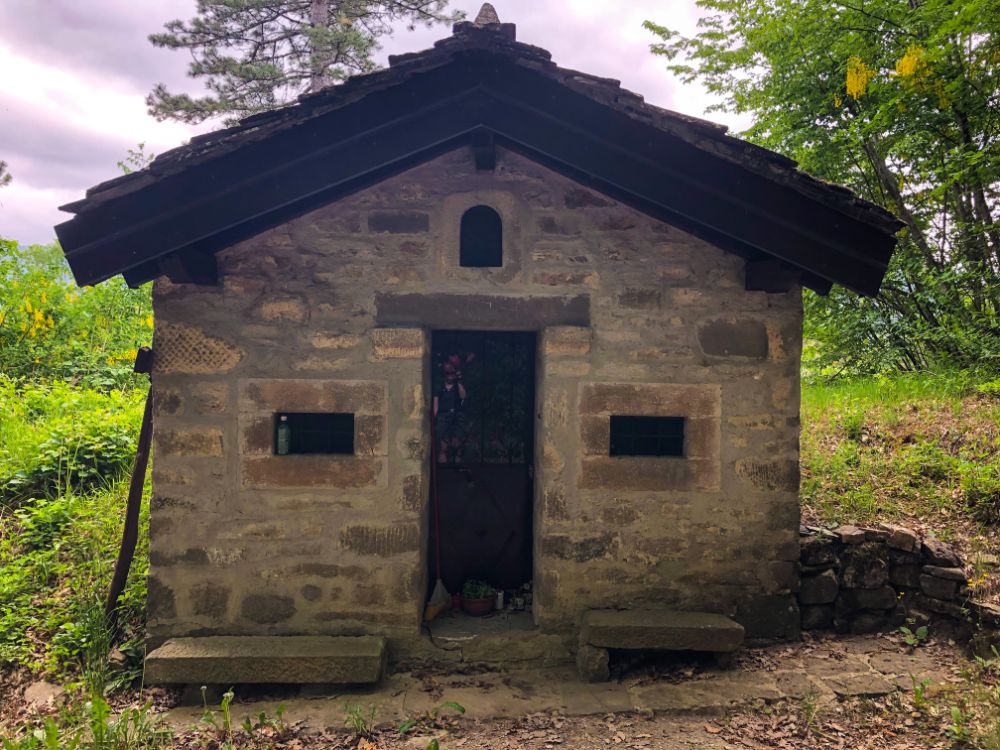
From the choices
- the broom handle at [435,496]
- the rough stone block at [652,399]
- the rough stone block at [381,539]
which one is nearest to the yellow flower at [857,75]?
the rough stone block at [652,399]

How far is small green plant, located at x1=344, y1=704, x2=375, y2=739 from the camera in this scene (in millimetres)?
3047

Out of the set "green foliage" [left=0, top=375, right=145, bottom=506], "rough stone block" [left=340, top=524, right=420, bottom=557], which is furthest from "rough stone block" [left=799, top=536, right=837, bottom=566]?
"green foliage" [left=0, top=375, right=145, bottom=506]

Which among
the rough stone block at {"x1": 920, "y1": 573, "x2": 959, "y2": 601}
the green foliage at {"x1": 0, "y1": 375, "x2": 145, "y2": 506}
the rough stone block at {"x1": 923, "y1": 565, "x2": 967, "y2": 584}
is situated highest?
the green foliage at {"x1": 0, "y1": 375, "x2": 145, "y2": 506}

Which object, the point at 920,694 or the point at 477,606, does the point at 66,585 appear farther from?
the point at 920,694

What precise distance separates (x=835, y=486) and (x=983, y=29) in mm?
5742

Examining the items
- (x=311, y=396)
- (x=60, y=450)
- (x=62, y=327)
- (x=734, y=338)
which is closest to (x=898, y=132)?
(x=734, y=338)

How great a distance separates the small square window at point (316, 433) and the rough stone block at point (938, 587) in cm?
399

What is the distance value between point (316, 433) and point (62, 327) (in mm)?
8281

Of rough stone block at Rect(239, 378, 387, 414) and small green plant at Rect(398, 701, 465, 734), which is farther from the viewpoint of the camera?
rough stone block at Rect(239, 378, 387, 414)

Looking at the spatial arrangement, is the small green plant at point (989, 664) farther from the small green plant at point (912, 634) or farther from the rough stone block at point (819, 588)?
the rough stone block at point (819, 588)

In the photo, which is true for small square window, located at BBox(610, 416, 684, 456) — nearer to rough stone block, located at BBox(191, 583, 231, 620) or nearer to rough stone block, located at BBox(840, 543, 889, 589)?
A: rough stone block, located at BBox(840, 543, 889, 589)

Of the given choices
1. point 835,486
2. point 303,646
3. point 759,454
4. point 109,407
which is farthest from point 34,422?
point 835,486

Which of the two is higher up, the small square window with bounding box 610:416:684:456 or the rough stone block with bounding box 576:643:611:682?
the small square window with bounding box 610:416:684:456

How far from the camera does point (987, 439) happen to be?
548cm
